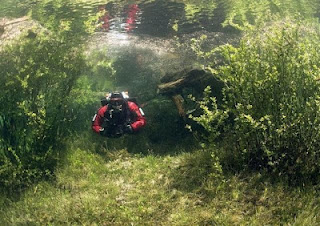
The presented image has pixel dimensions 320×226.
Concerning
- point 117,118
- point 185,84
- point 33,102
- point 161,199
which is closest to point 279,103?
point 161,199

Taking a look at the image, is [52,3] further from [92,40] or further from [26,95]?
[26,95]

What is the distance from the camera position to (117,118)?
8102 mm

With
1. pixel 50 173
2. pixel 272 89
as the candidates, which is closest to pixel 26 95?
pixel 50 173

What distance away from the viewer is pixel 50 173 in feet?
21.3

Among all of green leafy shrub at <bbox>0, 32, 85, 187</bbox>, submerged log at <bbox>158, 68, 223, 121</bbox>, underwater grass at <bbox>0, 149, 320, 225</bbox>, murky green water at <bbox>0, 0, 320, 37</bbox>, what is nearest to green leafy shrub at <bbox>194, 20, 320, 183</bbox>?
→ underwater grass at <bbox>0, 149, 320, 225</bbox>

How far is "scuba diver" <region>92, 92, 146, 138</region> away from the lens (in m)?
7.94

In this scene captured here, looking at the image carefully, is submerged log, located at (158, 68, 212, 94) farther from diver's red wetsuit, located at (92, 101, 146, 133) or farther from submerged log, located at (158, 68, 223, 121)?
diver's red wetsuit, located at (92, 101, 146, 133)

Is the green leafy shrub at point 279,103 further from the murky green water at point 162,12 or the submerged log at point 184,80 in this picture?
the murky green water at point 162,12

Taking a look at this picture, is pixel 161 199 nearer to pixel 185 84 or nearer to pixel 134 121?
pixel 134 121

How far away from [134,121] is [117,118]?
1.64 ft

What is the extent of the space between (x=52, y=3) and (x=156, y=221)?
17.2 m

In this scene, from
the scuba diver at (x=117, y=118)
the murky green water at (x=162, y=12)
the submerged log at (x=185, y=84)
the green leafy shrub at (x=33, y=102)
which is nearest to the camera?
the green leafy shrub at (x=33, y=102)

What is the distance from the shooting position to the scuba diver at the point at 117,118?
794cm

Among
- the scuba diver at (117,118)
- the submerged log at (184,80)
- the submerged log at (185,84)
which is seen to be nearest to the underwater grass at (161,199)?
the scuba diver at (117,118)
